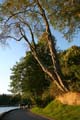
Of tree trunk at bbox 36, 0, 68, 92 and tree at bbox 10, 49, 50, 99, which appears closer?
tree trunk at bbox 36, 0, 68, 92

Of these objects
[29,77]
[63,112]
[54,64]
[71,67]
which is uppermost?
[29,77]

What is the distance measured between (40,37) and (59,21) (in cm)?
1031

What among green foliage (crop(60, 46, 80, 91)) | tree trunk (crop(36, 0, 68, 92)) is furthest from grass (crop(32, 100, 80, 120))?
green foliage (crop(60, 46, 80, 91))

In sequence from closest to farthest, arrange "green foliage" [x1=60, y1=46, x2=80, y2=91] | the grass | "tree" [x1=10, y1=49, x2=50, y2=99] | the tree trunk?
the grass → the tree trunk → "green foliage" [x1=60, y1=46, x2=80, y2=91] → "tree" [x1=10, y1=49, x2=50, y2=99]

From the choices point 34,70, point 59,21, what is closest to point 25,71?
point 34,70

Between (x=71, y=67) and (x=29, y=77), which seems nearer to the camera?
(x=71, y=67)

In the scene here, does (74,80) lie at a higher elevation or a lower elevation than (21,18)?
lower

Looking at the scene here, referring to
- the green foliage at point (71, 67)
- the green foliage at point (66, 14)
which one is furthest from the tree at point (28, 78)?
the green foliage at point (66, 14)

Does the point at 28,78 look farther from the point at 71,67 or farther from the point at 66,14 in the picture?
the point at 66,14

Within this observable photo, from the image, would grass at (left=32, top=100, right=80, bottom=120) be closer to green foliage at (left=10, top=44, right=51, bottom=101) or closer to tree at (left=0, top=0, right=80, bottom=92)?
tree at (left=0, top=0, right=80, bottom=92)

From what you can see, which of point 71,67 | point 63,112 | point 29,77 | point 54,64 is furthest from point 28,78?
point 63,112

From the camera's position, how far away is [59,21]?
105 feet

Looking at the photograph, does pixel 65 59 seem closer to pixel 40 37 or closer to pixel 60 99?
pixel 40 37

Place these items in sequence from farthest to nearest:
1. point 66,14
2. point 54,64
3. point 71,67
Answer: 1. point 71,67
2. point 54,64
3. point 66,14
